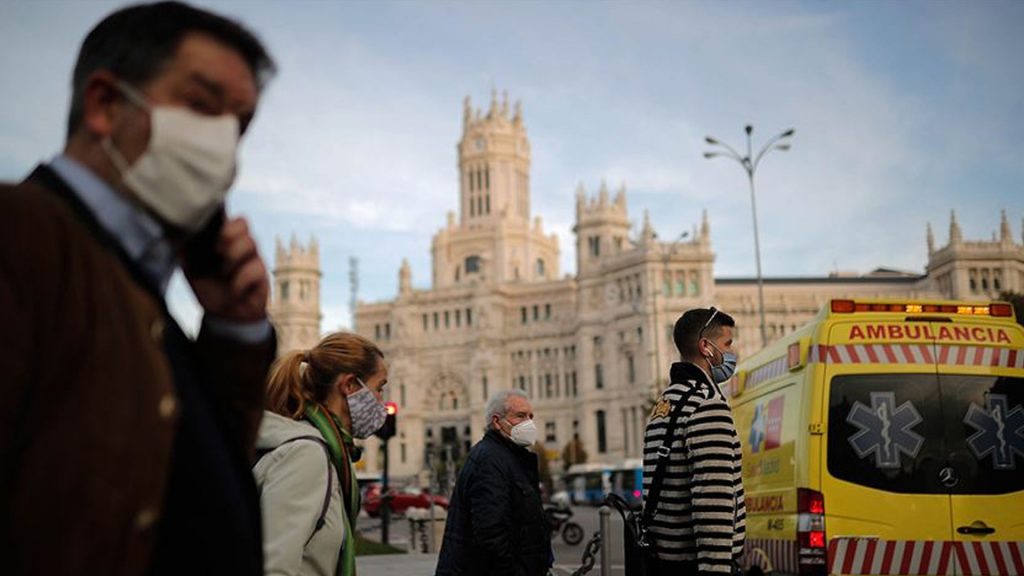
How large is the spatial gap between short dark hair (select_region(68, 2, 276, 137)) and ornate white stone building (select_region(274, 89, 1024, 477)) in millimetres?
75823

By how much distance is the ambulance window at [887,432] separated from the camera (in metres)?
7.70

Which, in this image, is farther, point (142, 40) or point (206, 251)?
point (206, 251)

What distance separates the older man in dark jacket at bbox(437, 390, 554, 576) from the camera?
21.6 ft

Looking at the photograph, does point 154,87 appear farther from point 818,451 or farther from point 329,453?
point 818,451

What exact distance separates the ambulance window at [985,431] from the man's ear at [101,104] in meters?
7.07

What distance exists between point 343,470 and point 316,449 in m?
0.30

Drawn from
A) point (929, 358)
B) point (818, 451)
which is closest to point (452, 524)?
point (818, 451)

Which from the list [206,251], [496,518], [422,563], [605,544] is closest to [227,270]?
[206,251]

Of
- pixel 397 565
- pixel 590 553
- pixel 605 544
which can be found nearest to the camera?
pixel 605 544

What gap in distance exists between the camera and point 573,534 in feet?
96.6

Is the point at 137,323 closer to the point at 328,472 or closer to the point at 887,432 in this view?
the point at 328,472

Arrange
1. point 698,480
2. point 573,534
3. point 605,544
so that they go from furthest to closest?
point 573,534 < point 605,544 < point 698,480

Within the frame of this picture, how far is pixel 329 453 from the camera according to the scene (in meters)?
4.07

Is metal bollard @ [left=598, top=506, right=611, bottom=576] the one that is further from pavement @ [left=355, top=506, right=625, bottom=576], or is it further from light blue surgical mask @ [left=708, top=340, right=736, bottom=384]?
pavement @ [left=355, top=506, right=625, bottom=576]
